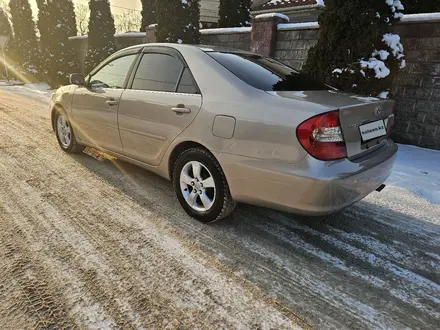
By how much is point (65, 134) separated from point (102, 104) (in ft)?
4.29

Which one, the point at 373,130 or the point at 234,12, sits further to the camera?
the point at 234,12

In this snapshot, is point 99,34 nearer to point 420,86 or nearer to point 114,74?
point 114,74

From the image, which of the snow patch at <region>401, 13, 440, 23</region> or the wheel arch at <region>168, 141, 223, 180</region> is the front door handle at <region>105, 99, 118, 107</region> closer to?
the wheel arch at <region>168, 141, 223, 180</region>

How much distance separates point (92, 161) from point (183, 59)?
2210 millimetres

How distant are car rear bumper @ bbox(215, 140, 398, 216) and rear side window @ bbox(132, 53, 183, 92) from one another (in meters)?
0.98

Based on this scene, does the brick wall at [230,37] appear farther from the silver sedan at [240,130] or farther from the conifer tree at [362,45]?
the silver sedan at [240,130]

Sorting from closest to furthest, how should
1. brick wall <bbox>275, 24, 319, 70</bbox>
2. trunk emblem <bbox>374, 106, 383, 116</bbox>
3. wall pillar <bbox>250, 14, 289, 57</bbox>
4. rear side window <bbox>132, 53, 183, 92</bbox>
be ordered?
trunk emblem <bbox>374, 106, 383, 116</bbox> → rear side window <bbox>132, 53, 183, 92</bbox> → brick wall <bbox>275, 24, 319, 70</bbox> → wall pillar <bbox>250, 14, 289, 57</bbox>

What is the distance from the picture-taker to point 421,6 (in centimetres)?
712

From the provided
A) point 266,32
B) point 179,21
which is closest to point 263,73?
point 266,32

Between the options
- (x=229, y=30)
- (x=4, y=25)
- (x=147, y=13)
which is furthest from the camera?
(x=4, y=25)

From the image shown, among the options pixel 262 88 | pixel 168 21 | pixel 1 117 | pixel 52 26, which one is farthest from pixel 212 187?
pixel 52 26

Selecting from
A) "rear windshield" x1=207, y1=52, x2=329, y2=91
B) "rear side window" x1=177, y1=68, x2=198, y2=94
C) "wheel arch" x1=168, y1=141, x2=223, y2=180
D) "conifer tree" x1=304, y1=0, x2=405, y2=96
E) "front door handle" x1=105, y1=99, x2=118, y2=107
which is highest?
"conifer tree" x1=304, y1=0, x2=405, y2=96

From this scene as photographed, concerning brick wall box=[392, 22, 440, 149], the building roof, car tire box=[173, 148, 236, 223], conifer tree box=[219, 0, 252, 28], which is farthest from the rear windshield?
conifer tree box=[219, 0, 252, 28]

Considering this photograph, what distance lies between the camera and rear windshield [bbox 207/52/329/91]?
2.54 metres
